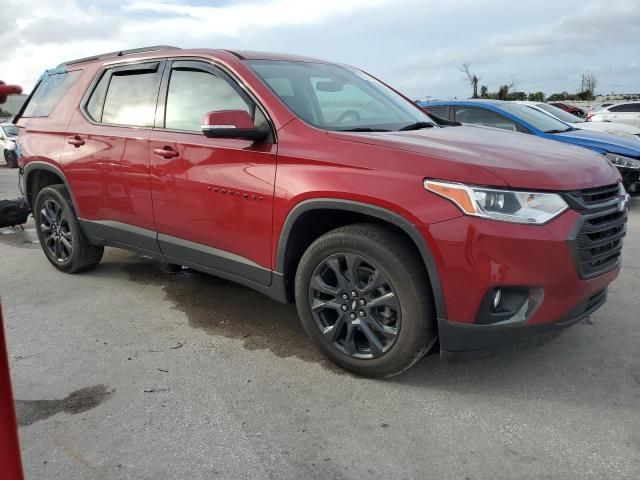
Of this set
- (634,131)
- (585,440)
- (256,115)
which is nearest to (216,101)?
(256,115)

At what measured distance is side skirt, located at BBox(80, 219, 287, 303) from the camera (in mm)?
3350

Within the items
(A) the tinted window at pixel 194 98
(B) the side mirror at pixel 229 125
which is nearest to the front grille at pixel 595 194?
(B) the side mirror at pixel 229 125

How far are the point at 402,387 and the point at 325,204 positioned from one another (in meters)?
1.06

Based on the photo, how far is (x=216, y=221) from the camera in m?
3.45

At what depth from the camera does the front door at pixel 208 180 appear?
3.23 m

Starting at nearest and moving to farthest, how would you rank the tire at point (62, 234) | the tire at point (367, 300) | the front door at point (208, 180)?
the tire at point (367, 300) < the front door at point (208, 180) < the tire at point (62, 234)

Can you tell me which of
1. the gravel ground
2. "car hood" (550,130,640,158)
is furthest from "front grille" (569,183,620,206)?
"car hood" (550,130,640,158)

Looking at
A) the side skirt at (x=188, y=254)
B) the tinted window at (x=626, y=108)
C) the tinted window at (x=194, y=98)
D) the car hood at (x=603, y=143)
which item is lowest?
the side skirt at (x=188, y=254)

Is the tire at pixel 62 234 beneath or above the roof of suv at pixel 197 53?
beneath

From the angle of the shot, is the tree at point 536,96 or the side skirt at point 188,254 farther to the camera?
the tree at point 536,96

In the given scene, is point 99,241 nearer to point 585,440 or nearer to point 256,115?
point 256,115

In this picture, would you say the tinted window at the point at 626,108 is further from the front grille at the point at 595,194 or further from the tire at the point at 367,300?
the tire at the point at 367,300

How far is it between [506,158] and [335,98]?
4.54ft

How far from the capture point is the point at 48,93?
499 centimetres
